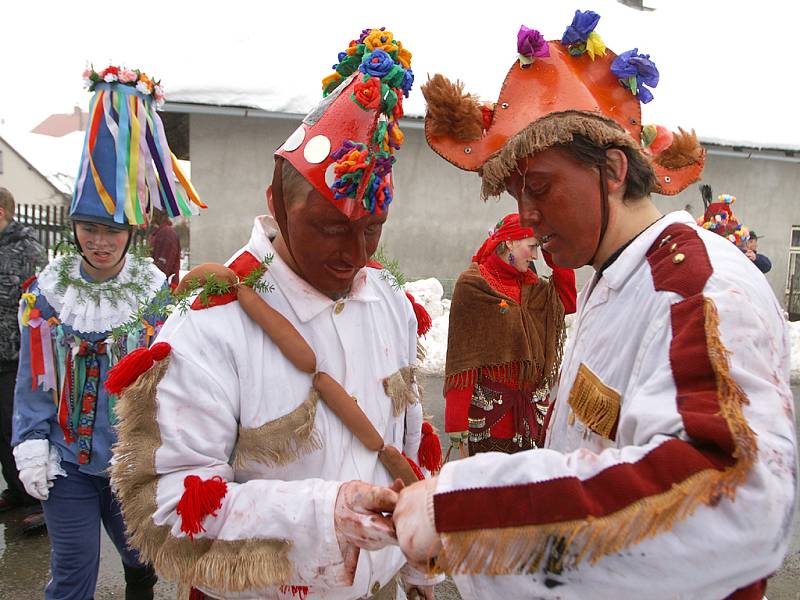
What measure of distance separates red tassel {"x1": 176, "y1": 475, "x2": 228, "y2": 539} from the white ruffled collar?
174 cm

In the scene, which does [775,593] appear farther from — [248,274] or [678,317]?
[248,274]

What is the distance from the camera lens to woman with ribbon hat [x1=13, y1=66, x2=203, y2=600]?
8.92 feet

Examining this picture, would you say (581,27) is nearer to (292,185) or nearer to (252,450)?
(292,185)

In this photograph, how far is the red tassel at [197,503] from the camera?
4.81 feet

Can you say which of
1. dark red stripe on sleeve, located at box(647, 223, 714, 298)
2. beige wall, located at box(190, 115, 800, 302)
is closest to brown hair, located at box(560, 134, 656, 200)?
dark red stripe on sleeve, located at box(647, 223, 714, 298)

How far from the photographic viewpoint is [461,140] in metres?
1.88

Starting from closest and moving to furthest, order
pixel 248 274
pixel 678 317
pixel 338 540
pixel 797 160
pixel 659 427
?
pixel 659 427 < pixel 678 317 < pixel 338 540 < pixel 248 274 < pixel 797 160

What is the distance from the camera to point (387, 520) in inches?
54.2

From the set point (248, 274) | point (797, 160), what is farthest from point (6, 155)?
point (248, 274)

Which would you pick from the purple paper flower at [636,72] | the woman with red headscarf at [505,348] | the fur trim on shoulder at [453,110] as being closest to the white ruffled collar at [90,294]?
the fur trim on shoulder at [453,110]

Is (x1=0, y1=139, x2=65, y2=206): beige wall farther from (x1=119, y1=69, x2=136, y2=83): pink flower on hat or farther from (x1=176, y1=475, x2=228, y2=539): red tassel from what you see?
(x1=176, y1=475, x2=228, y2=539): red tassel

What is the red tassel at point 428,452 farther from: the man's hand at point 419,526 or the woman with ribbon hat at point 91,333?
the woman with ribbon hat at point 91,333

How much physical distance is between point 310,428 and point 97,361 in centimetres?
175

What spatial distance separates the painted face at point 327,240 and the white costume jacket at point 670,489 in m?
0.79
